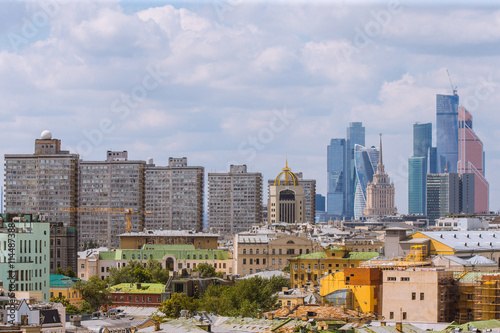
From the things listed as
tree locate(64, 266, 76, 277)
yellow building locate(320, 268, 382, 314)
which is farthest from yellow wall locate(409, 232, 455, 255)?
tree locate(64, 266, 76, 277)

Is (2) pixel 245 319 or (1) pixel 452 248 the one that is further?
(1) pixel 452 248

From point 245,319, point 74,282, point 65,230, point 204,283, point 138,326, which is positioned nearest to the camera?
point 138,326

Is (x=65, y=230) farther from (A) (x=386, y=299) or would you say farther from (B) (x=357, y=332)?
(B) (x=357, y=332)

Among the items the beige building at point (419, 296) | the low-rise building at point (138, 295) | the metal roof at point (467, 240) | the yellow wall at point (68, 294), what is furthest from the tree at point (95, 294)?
the beige building at point (419, 296)

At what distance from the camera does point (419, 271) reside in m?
94.4

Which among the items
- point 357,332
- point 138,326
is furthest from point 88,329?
point 357,332

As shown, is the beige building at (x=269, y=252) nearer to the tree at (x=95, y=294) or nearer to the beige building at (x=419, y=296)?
the tree at (x=95, y=294)

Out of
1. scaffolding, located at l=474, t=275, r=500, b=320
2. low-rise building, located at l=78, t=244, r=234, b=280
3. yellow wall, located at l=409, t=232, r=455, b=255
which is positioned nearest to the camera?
scaffolding, located at l=474, t=275, r=500, b=320

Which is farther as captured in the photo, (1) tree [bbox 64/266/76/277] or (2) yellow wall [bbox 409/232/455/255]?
(1) tree [bbox 64/266/76/277]

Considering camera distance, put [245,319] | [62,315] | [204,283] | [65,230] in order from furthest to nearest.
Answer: [65,230], [204,283], [245,319], [62,315]

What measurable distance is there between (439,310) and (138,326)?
2190cm

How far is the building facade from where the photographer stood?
11732 centimetres

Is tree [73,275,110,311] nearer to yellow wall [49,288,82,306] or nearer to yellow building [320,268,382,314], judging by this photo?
yellow wall [49,288,82,306]

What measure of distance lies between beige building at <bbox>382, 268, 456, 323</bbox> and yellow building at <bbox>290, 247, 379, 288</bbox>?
4358 cm
